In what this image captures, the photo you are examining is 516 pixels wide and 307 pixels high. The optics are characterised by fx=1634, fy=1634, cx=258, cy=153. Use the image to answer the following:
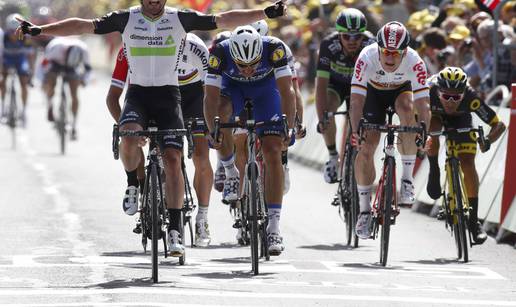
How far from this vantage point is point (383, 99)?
45.3ft

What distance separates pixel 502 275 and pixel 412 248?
214 centimetres

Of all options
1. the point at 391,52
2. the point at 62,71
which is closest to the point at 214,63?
the point at 391,52

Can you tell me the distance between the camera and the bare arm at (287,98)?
12.8 meters

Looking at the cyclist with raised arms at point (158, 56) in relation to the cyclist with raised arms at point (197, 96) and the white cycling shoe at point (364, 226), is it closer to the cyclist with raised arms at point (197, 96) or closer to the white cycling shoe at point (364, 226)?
the cyclist with raised arms at point (197, 96)

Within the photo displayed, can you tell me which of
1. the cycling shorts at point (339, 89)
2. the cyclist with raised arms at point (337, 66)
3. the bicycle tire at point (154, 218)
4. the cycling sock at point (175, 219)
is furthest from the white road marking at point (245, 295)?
the cycling shorts at point (339, 89)

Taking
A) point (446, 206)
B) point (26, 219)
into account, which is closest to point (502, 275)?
point (446, 206)

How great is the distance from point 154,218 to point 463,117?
364cm

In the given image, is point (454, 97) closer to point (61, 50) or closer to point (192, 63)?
point (192, 63)

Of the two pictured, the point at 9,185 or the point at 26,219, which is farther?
the point at 9,185

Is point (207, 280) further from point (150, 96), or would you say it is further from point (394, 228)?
point (394, 228)

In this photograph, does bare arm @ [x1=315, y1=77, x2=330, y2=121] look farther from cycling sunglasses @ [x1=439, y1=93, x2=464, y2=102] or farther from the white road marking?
the white road marking

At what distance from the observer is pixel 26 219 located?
16.3 m

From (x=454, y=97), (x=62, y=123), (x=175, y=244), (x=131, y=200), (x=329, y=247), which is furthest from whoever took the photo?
(x=62, y=123)

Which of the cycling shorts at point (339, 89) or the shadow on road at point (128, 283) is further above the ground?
the cycling shorts at point (339, 89)
